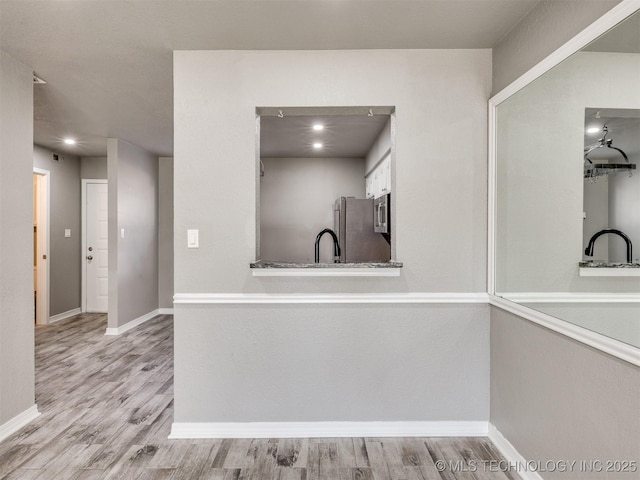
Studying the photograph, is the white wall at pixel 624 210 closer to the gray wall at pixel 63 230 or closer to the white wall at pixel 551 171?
the white wall at pixel 551 171

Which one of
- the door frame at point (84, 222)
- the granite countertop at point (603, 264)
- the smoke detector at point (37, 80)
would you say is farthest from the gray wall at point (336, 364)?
the door frame at point (84, 222)

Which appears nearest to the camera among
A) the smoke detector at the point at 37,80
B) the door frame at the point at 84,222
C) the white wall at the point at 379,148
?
the smoke detector at the point at 37,80

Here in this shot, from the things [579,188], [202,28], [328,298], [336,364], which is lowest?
[336,364]

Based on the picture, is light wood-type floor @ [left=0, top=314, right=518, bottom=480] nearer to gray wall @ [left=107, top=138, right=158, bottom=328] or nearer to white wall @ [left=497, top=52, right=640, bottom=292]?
white wall @ [left=497, top=52, right=640, bottom=292]

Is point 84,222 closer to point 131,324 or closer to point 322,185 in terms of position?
point 131,324

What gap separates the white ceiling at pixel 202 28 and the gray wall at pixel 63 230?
3056mm

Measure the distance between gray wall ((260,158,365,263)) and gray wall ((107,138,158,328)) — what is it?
1661 millimetres

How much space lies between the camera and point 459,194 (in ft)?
7.75

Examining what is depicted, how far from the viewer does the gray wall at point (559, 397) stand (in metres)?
1.41

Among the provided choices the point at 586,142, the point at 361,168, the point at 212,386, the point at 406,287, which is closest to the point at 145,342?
the point at 212,386

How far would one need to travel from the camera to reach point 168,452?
87.3 inches

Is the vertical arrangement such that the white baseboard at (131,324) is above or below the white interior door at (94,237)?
below

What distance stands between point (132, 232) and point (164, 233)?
0.78 meters

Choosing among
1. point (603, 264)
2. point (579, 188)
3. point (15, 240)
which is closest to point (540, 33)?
point (579, 188)
